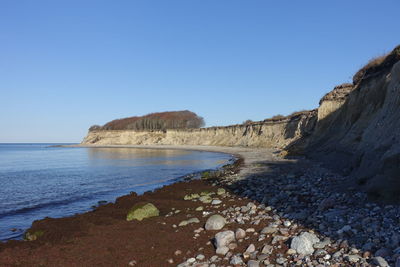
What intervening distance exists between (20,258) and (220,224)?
208 inches

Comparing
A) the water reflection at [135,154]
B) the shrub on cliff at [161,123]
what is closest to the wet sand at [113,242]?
the water reflection at [135,154]

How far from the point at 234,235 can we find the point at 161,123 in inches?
5394

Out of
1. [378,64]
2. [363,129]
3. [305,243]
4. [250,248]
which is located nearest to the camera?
[305,243]

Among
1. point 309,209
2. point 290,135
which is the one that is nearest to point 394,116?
point 309,209

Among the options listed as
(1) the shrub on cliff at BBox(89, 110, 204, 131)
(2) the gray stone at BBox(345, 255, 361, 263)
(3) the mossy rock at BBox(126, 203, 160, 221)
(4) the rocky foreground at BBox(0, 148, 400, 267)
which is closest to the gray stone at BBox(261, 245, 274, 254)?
(4) the rocky foreground at BBox(0, 148, 400, 267)

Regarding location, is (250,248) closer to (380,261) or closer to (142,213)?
(380,261)

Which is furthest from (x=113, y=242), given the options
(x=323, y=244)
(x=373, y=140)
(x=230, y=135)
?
(x=230, y=135)

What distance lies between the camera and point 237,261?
557 cm

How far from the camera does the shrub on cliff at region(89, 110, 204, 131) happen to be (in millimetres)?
140038

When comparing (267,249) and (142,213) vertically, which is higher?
(267,249)

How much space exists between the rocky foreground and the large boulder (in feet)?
0.07

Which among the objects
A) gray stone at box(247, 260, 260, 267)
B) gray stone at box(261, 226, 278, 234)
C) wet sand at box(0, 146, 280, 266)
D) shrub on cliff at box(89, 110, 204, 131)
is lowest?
wet sand at box(0, 146, 280, 266)

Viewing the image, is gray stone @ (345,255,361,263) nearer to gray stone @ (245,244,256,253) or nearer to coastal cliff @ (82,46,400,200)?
gray stone @ (245,244,256,253)

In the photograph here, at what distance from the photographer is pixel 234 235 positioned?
683 cm
